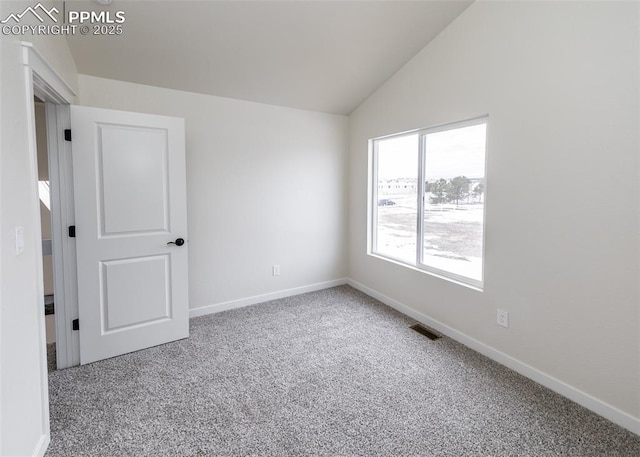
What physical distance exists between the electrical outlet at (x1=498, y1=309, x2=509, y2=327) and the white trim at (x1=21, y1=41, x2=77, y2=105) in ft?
11.0

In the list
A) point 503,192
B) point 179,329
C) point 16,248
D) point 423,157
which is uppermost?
point 423,157

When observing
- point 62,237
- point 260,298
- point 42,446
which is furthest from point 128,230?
point 260,298

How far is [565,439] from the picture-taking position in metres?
1.77

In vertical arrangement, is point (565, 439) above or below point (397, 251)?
below

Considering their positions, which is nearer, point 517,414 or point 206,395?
point 517,414

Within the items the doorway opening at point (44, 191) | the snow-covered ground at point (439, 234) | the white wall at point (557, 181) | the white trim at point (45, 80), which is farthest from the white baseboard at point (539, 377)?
the doorway opening at point (44, 191)

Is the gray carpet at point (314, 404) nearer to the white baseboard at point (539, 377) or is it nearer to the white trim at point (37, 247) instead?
the white baseboard at point (539, 377)

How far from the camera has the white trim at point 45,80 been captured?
1624mm

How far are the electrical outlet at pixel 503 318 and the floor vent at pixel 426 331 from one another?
1.96 feet

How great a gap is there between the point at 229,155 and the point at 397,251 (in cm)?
217

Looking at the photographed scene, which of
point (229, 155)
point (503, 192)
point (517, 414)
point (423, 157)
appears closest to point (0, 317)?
point (229, 155)

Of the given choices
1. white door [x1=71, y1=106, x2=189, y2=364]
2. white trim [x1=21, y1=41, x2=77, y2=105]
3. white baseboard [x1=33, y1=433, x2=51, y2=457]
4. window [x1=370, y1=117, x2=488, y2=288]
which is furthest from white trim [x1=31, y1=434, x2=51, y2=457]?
window [x1=370, y1=117, x2=488, y2=288]

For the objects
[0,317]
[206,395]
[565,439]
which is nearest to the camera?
[0,317]

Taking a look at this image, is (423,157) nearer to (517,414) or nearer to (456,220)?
(456,220)
